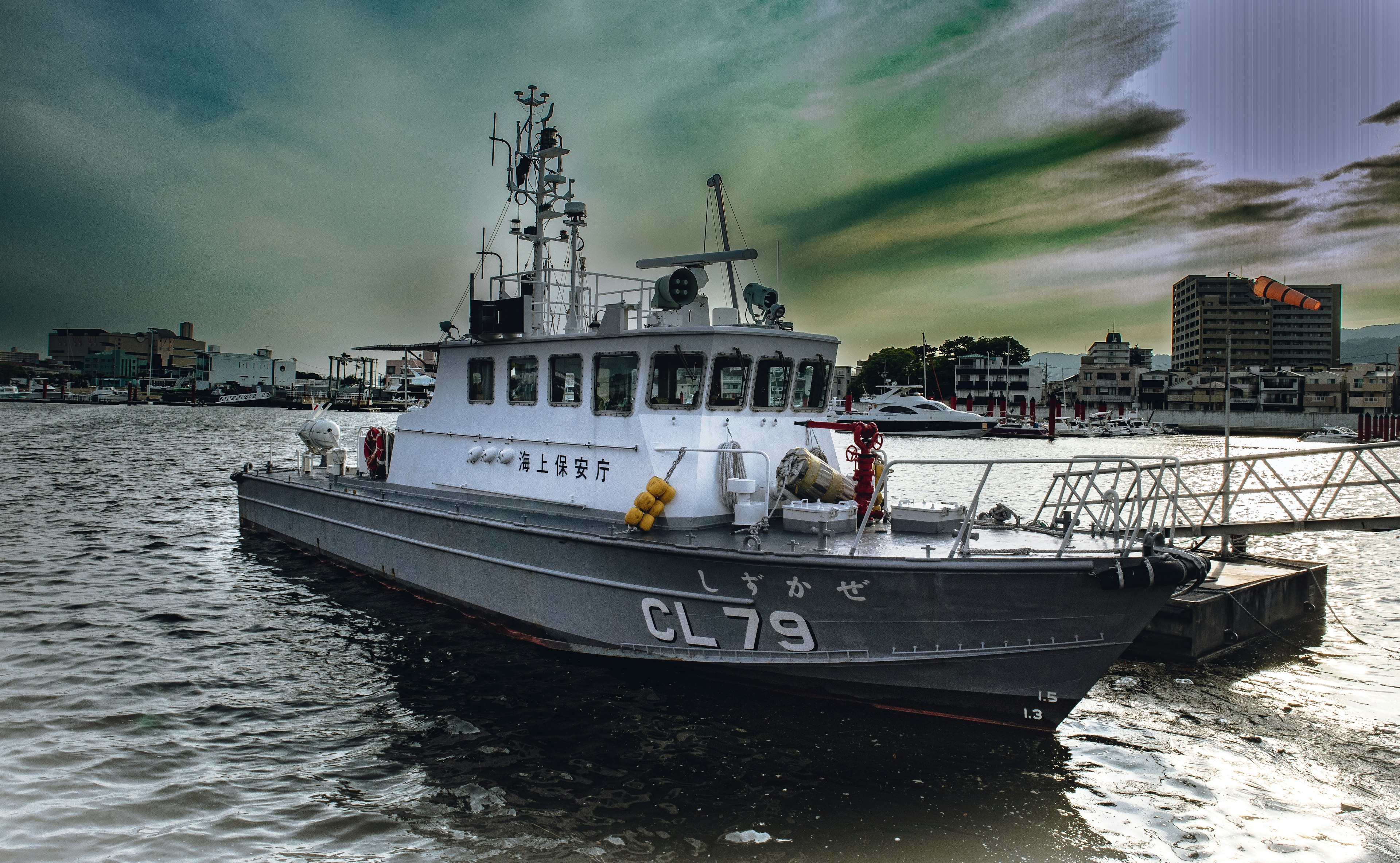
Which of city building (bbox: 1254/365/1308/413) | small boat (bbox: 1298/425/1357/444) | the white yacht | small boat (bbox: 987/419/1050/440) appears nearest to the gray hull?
the white yacht

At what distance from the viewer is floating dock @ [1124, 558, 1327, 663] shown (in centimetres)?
930

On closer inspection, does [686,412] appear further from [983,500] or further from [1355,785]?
[983,500]

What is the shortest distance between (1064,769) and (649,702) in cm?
392

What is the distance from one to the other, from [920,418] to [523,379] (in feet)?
182

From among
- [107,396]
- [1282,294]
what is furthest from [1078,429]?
[107,396]

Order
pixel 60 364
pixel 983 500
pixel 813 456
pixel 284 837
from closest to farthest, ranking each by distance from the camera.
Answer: pixel 284 837 < pixel 813 456 < pixel 983 500 < pixel 60 364

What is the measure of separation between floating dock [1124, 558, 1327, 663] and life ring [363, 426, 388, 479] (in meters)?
11.9

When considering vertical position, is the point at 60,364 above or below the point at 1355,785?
above

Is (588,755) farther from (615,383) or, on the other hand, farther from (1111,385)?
(1111,385)

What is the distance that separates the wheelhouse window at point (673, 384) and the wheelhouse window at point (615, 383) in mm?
215

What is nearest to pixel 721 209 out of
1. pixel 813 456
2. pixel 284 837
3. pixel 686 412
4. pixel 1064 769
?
pixel 686 412

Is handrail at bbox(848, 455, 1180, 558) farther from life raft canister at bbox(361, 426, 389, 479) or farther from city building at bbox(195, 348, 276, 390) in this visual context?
city building at bbox(195, 348, 276, 390)

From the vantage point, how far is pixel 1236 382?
87000 millimetres

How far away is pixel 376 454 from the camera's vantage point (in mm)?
13461
